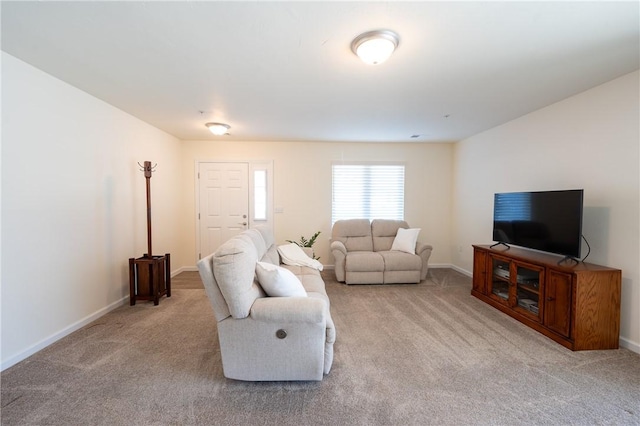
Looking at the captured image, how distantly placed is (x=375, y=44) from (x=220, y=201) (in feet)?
13.2

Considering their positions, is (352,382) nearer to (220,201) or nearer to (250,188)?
(250,188)

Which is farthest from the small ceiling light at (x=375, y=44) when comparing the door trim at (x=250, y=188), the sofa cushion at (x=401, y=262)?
the door trim at (x=250, y=188)

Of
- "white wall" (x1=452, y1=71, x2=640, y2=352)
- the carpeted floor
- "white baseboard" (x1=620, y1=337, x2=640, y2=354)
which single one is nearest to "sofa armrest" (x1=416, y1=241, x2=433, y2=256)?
"white wall" (x1=452, y1=71, x2=640, y2=352)

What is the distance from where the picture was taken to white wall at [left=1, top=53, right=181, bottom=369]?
2.07m

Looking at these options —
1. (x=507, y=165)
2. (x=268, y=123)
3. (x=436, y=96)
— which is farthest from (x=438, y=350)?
(x=268, y=123)

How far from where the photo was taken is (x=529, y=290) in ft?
9.10

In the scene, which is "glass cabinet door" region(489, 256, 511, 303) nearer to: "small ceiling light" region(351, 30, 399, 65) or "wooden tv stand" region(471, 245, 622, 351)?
"wooden tv stand" region(471, 245, 622, 351)

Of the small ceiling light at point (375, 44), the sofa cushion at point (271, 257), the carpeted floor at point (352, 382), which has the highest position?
the small ceiling light at point (375, 44)

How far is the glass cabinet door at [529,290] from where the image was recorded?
266cm

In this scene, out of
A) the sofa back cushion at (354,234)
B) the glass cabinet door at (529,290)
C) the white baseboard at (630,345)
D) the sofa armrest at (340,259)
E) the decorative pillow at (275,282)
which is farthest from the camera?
the sofa back cushion at (354,234)

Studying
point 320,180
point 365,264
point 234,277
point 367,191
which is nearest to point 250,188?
point 320,180

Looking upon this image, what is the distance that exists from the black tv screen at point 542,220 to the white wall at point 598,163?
34cm

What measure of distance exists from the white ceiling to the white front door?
1.66m

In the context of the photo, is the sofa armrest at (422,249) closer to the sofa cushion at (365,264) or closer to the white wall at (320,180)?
the sofa cushion at (365,264)
